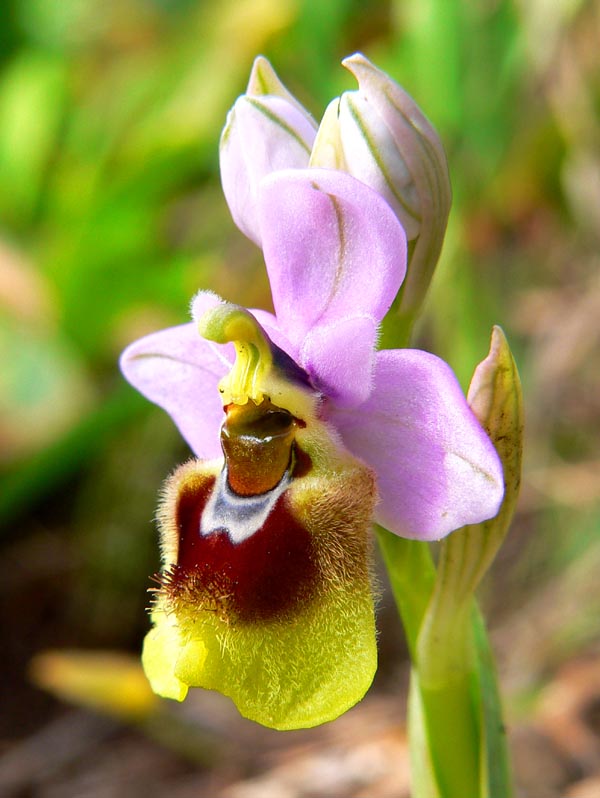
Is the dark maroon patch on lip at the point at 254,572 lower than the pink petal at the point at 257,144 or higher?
lower

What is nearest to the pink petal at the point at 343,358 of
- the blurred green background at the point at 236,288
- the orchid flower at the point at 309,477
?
the orchid flower at the point at 309,477

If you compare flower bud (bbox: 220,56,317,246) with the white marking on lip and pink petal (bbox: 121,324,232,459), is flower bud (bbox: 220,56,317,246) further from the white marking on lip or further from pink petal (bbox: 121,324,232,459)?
the white marking on lip

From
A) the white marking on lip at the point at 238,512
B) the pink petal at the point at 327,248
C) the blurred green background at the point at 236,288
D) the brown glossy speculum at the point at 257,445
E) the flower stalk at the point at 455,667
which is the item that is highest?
the pink petal at the point at 327,248

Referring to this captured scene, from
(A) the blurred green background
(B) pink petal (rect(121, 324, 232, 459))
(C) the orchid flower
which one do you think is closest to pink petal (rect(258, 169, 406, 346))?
(C) the orchid flower

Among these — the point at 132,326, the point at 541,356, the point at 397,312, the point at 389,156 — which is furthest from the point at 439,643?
the point at 132,326

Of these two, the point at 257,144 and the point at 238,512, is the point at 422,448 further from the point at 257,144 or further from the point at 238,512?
the point at 257,144

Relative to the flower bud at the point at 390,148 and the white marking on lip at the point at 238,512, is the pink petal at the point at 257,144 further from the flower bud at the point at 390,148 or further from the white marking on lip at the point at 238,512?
the white marking on lip at the point at 238,512
